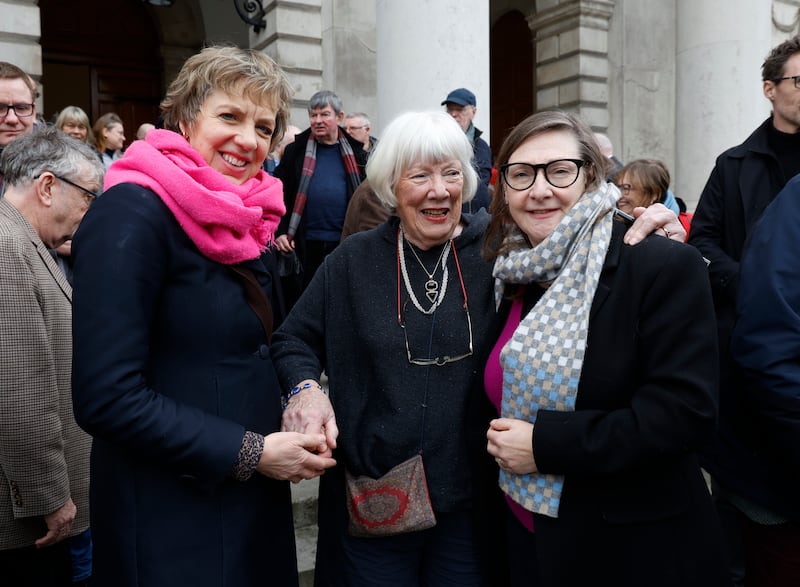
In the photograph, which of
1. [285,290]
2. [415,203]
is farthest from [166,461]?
[285,290]

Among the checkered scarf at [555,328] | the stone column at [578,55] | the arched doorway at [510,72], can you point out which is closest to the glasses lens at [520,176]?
the checkered scarf at [555,328]

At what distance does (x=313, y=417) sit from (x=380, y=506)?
1.06 ft

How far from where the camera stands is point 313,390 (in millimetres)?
1987

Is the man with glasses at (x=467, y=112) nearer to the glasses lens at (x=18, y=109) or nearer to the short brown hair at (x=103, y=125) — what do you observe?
the glasses lens at (x=18, y=109)

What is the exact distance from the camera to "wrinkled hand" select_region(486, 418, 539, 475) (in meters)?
1.73

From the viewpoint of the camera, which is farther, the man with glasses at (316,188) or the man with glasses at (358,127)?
the man with glasses at (358,127)

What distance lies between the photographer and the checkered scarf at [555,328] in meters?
1.69

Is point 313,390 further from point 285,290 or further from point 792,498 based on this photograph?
point 285,290

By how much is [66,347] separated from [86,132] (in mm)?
4300

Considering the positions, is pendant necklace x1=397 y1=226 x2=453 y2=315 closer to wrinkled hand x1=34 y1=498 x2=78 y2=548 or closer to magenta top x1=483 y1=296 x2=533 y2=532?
magenta top x1=483 y1=296 x2=533 y2=532

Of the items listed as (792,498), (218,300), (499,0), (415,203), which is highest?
(499,0)

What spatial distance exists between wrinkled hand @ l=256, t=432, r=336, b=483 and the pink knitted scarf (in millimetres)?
451

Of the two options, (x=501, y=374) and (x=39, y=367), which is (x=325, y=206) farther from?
(x=501, y=374)

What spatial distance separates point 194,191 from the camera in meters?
1.62
